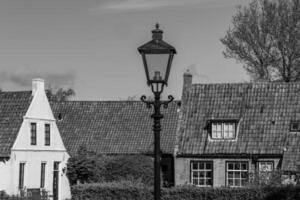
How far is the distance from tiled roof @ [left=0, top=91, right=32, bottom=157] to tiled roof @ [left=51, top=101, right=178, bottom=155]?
5.73m

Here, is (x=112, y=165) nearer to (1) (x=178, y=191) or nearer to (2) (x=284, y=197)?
(1) (x=178, y=191)

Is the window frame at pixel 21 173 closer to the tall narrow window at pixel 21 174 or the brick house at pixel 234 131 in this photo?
the tall narrow window at pixel 21 174

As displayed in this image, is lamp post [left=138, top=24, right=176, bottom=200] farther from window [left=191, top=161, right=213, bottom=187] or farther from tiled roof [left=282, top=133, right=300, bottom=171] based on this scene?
window [left=191, top=161, right=213, bottom=187]

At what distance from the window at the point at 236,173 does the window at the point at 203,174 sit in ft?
3.53

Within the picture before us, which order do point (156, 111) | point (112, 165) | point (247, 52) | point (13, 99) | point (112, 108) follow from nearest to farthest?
point (156, 111) → point (112, 165) → point (13, 99) → point (112, 108) → point (247, 52)

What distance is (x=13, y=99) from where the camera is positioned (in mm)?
52344

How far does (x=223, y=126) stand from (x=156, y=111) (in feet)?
114

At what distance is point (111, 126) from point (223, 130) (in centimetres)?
1037

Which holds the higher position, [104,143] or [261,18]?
[261,18]

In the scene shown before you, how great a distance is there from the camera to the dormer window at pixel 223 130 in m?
49.0

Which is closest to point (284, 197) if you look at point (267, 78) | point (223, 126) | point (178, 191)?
point (178, 191)

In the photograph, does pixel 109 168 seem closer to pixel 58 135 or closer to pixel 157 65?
pixel 58 135

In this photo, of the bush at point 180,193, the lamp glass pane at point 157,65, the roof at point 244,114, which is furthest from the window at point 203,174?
the lamp glass pane at point 157,65

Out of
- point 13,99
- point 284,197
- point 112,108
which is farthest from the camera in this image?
point 112,108
